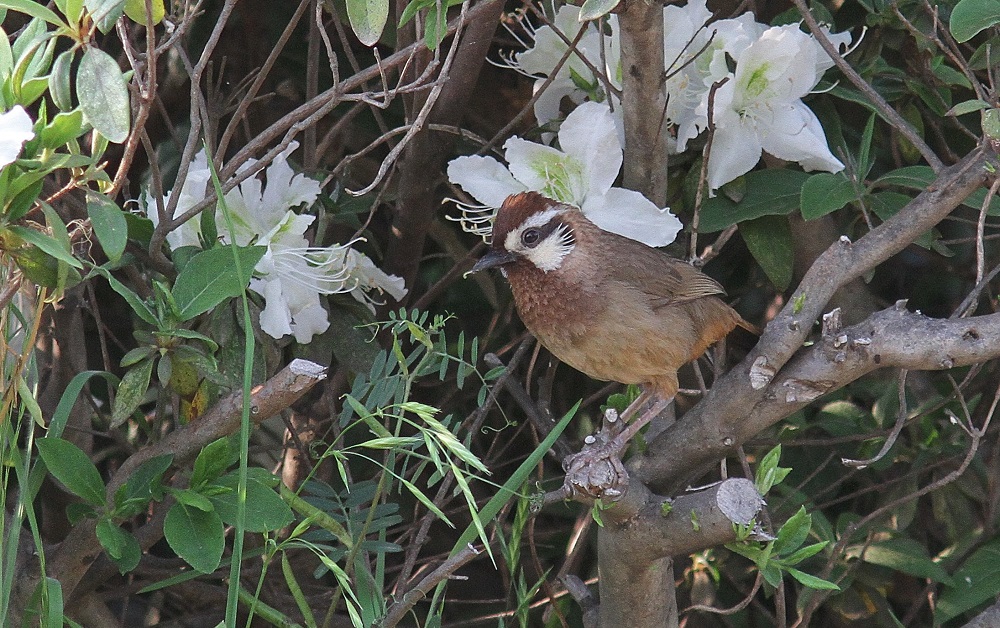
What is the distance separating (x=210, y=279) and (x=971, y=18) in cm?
169

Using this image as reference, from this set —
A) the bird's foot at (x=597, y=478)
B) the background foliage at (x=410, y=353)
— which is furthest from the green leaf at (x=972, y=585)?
the bird's foot at (x=597, y=478)

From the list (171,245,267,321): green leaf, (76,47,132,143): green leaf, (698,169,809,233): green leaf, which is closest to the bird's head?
(698,169,809,233): green leaf

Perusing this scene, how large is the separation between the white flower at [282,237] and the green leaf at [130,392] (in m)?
0.34

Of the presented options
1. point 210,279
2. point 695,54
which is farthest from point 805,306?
point 210,279

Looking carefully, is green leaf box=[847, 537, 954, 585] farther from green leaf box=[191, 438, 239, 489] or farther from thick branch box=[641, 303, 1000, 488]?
green leaf box=[191, 438, 239, 489]

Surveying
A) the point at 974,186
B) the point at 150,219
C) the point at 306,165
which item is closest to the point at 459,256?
the point at 306,165

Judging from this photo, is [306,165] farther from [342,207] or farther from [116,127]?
[116,127]

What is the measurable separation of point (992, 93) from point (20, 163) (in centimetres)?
207

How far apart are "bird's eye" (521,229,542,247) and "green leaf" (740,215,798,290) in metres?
0.55

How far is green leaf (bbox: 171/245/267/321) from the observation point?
2264mm

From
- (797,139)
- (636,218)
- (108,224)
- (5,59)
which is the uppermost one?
(5,59)

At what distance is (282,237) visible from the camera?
8.82ft

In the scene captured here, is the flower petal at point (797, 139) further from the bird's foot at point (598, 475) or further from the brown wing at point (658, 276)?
the bird's foot at point (598, 475)

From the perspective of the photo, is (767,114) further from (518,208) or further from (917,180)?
(518,208)
